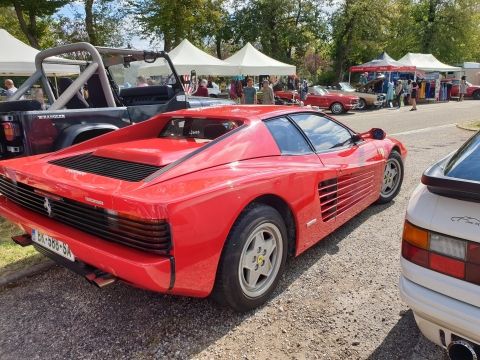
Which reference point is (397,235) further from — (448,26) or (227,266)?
(448,26)

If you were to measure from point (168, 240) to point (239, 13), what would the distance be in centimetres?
3865

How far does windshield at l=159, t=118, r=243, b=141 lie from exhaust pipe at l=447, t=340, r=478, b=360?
1.98 m

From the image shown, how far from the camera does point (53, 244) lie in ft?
8.13

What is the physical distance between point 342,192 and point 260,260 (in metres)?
1.16

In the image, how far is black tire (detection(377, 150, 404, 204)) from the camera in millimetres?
4535

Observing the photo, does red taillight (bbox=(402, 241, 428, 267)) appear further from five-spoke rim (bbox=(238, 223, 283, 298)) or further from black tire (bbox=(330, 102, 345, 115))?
black tire (bbox=(330, 102, 345, 115))

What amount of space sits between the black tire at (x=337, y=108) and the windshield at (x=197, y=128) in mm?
15623

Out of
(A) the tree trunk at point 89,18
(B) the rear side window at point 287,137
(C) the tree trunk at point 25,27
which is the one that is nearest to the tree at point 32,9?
(C) the tree trunk at point 25,27

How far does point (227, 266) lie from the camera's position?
2.33m

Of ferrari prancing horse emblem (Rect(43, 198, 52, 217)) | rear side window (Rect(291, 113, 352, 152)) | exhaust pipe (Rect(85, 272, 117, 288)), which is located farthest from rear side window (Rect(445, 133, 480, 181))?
ferrari prancing horse emblem (Rect(43, 198, 52, 217))

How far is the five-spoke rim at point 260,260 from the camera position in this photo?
2.52 metres

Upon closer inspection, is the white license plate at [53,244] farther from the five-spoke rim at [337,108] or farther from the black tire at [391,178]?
the five-spoke rim at [337,108]

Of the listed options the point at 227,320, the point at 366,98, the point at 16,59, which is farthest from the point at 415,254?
the point at 366,98

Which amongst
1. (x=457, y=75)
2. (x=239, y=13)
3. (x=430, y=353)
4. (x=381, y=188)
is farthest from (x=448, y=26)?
(x=430, y=353)
